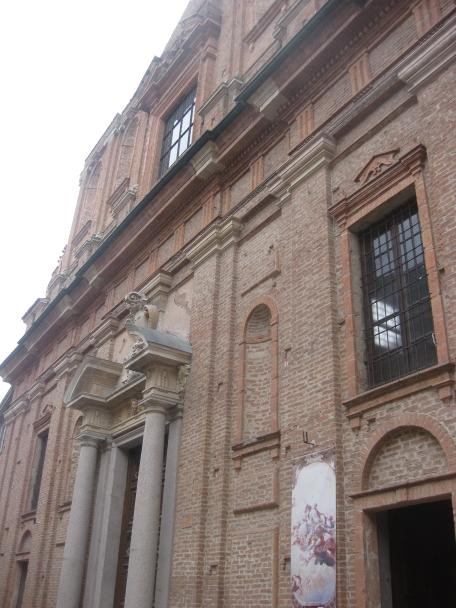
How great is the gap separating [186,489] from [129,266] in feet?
23.1

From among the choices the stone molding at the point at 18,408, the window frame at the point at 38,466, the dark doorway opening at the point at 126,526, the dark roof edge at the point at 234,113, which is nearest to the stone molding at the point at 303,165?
the dark roof edge at the point at 234,113

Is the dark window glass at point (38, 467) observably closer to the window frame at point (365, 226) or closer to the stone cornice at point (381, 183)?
the window frame at point (365, 226)

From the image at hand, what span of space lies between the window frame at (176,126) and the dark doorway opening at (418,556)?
1098 centimetres

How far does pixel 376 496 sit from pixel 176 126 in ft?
42.5

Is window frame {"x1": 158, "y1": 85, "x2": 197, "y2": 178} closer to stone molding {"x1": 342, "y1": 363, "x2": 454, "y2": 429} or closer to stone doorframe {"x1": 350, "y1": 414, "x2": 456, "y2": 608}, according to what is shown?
stone molding {"x1": 342, "y1": 363, "x2": 454, "y2": 429}

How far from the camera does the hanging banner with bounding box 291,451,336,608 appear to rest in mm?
7445

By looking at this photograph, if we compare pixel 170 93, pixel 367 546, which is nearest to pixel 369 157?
pixel 367 546

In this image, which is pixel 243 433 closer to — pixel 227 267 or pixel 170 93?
pixel 227 267

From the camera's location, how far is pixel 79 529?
1366 centimetres

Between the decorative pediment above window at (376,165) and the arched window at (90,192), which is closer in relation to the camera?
the decorative pediment above window at (376,165)

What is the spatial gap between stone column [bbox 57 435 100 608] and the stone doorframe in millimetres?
7912

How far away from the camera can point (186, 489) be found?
35.3 feet

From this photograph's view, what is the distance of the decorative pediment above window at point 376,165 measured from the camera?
8875mm

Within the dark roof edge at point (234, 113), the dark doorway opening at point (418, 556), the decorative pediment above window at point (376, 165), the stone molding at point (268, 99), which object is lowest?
the dark doorway opening at point (418, 556)
